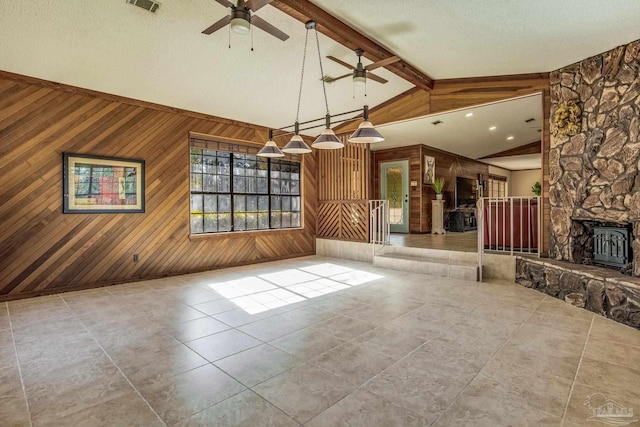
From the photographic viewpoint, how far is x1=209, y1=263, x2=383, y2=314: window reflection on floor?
4.30m

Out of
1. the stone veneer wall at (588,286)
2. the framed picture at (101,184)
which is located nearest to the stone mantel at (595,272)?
the stone veneer wall at (588,286)

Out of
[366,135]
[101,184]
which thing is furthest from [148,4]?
[101,184]

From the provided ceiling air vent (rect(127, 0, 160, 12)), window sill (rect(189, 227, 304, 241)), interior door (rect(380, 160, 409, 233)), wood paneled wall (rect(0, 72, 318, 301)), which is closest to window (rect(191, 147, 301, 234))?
window sill (rect(189, 227, 304, 241))

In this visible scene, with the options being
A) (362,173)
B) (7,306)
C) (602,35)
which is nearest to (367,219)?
(362,173)

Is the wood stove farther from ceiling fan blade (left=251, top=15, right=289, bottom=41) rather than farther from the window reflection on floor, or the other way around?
ceiling fan blade (left=251, top=15, right=289, bottom=41)

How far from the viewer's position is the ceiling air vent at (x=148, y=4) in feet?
11.2

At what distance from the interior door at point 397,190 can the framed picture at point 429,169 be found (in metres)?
0.51

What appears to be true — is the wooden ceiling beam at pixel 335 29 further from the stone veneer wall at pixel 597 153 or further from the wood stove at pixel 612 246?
the wood stove at pixel 612 246

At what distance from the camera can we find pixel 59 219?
472 cm

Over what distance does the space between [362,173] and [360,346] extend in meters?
Answer: 5.03

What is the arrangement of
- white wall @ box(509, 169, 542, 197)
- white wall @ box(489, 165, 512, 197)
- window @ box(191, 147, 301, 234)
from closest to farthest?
window @ box(191, 147, 301, 234) → white wall @ box(489, 165, 512, 197) → white wall @ box(509, 169, 542, 197)

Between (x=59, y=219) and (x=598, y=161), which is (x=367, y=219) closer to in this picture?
(x=598, y=161)

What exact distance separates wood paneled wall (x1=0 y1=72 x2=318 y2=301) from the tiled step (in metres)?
3.21

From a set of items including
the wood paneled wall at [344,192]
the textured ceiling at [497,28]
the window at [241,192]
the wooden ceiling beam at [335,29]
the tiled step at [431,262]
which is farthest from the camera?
the wood paneled wall at [344,192]
